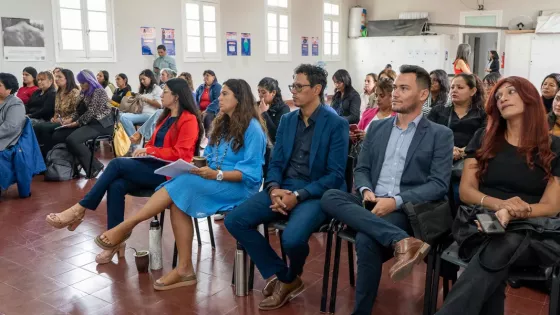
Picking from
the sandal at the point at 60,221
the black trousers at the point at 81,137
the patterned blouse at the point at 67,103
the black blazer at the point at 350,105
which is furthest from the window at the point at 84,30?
the sandal at the point at 60,221

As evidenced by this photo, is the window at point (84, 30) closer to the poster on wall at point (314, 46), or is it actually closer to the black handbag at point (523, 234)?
the poster on wall at point (314, 46)

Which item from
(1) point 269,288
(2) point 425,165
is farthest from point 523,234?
(1) point 269,288

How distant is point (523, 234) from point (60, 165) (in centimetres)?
469

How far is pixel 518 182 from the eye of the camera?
2.17 m

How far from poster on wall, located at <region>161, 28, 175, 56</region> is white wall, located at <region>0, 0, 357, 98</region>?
98 millimetres

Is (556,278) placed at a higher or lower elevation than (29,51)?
lower

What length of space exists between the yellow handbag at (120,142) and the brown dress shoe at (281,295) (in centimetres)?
337

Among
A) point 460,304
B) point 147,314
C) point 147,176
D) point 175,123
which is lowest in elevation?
point 147,314

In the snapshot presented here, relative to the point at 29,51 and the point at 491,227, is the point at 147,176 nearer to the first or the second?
the point at 491,227

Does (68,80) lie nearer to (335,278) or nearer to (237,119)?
(237,119)

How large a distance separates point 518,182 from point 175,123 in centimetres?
198

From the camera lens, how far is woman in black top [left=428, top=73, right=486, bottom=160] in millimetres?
3340

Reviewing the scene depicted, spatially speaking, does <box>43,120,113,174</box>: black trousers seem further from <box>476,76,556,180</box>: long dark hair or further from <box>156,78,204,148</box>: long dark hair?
<box>476,76,556,180</box>: long dark hair

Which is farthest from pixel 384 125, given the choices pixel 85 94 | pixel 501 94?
pixel 85 94
